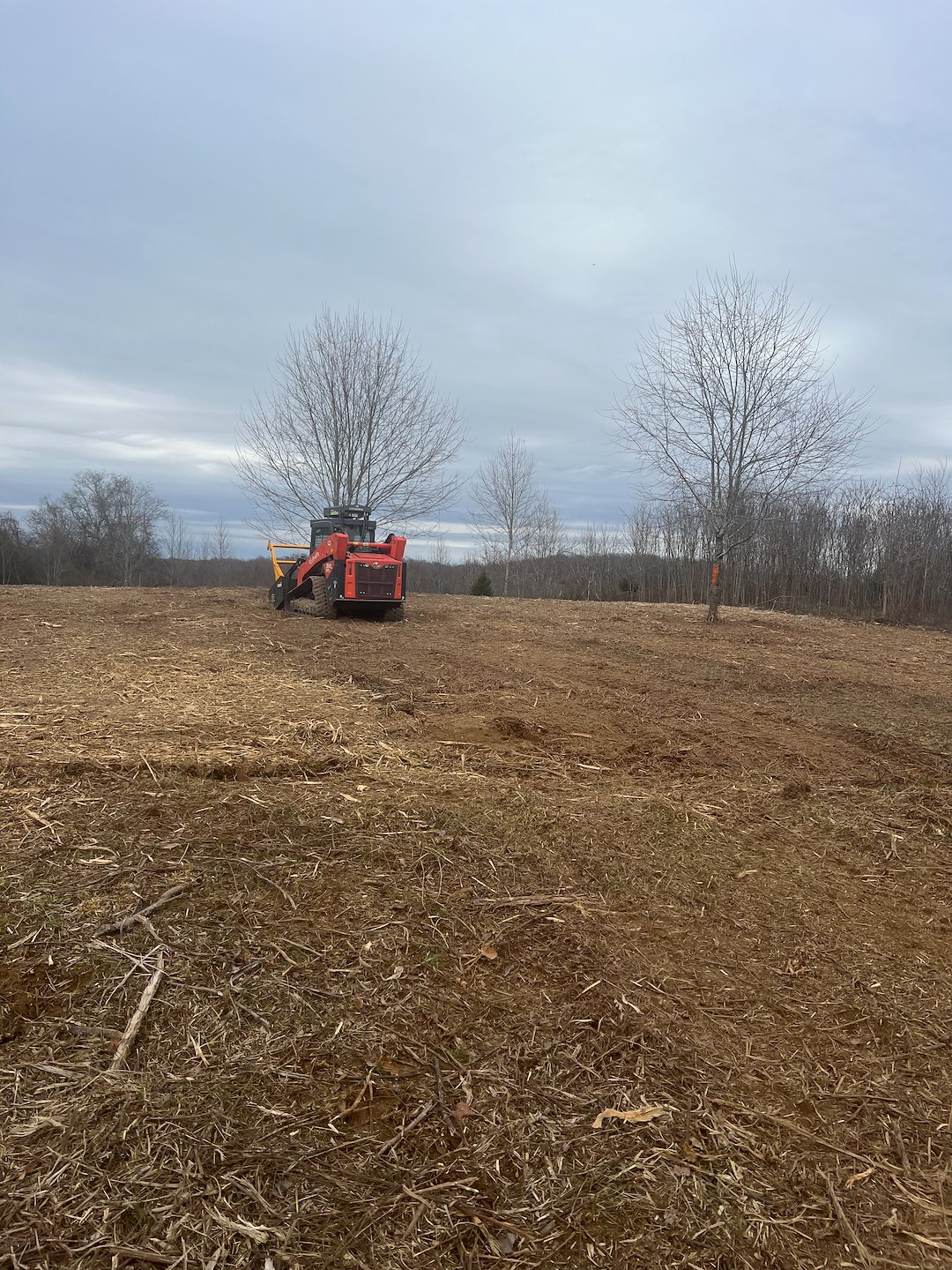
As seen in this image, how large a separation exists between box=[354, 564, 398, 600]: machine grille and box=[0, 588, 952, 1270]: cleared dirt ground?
241 inches

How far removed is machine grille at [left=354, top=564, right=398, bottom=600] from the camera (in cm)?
1110

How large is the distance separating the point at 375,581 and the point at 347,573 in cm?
42

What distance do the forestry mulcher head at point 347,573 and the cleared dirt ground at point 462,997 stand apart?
6.14 meters

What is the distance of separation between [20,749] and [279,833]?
1819mm

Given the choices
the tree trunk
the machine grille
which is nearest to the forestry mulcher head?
the machine grille

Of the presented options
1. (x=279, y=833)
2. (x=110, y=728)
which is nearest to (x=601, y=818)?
(x=279, y=833)

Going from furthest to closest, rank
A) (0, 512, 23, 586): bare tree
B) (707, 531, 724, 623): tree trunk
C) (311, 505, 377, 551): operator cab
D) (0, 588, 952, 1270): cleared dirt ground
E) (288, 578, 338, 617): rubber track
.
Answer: (0, 512, 23, 586): bare tree, (707, 531, 724, 623): tree trunk, (311, 505, 377, 551): operator cab, (288, 578, 338, 617): rubber track, (0, 588, 952, 1270): cleared dirt ground

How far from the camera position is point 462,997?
7.79ft

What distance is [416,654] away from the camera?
819 centimetres

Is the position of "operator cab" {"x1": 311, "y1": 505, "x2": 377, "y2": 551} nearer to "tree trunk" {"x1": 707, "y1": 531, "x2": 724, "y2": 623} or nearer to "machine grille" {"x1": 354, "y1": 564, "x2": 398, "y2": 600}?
"machine grille" {"x1": 354, "y1": 564, "x2": 398, "y2": 600}

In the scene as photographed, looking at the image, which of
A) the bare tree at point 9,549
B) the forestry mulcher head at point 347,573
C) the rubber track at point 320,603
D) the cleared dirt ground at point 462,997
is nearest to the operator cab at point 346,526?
the forestry mulcher head at point 347,573

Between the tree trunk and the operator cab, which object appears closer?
the operator cab

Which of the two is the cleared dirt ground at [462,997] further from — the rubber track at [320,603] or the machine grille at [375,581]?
the rubber track at [320,603]

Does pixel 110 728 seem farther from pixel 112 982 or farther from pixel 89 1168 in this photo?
pixel 89 1168
